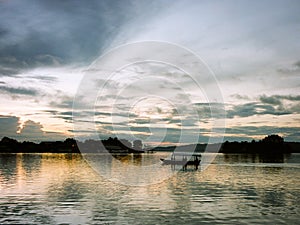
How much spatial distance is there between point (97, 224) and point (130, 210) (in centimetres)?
560

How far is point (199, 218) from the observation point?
27.5 meters

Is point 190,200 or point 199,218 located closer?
point 199,218

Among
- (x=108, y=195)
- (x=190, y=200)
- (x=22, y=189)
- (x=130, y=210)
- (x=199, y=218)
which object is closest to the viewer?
(x=199, y=218)

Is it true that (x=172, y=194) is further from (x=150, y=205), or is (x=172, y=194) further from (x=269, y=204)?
(x=269, y=204)

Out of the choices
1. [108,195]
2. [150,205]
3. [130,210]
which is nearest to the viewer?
[130,210]

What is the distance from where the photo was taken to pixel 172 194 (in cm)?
4050

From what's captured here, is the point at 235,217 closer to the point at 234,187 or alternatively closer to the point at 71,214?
the point at 71,214

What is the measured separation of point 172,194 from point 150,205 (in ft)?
25.2

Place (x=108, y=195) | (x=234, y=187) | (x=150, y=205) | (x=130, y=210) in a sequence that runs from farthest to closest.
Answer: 1. (x=234, y=187)
2. (x=108, y=195)
3. (x=150, y=205)
4. (x=130, y=210)

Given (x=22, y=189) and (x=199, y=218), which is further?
(x=22, y=189)

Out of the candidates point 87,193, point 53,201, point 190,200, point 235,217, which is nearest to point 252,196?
point 190,200

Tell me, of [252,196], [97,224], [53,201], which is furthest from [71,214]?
[252,196]

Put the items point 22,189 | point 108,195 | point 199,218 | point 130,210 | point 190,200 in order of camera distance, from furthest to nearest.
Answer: point 22,189 → point 108,195 → point 190,200 → point 130,210 → point 199,218

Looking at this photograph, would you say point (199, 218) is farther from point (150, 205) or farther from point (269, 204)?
point (269, 204)
